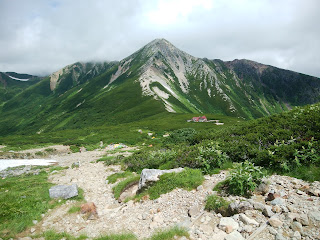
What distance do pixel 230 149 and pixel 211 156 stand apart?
1635 millimetres

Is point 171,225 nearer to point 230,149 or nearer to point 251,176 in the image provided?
point 251,176

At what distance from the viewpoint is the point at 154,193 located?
10812 mm

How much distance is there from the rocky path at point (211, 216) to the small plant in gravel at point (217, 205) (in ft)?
0.74

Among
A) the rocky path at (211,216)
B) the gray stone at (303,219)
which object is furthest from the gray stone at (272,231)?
the gray stone at (303,219)

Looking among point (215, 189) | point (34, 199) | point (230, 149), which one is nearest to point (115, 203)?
point (34, 199)

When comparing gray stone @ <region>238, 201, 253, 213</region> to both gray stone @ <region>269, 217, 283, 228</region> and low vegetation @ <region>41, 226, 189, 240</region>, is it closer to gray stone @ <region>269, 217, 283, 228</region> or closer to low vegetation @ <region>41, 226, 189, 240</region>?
gray stone @ <region>269, 217, 283, 228</region>

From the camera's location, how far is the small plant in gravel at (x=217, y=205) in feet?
25.3

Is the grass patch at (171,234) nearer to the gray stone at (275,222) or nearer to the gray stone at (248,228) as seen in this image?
the gray stone at (248,228)

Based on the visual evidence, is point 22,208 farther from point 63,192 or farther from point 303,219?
point 303,219

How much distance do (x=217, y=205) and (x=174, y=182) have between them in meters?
3.32

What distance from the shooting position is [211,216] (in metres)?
7.77

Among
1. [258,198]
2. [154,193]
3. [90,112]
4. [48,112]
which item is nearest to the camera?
[258,198]

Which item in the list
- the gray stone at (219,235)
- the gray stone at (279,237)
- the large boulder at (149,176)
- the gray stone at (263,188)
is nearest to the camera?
the gray stone at (279,237)

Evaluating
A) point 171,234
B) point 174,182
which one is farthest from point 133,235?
point 174,182
